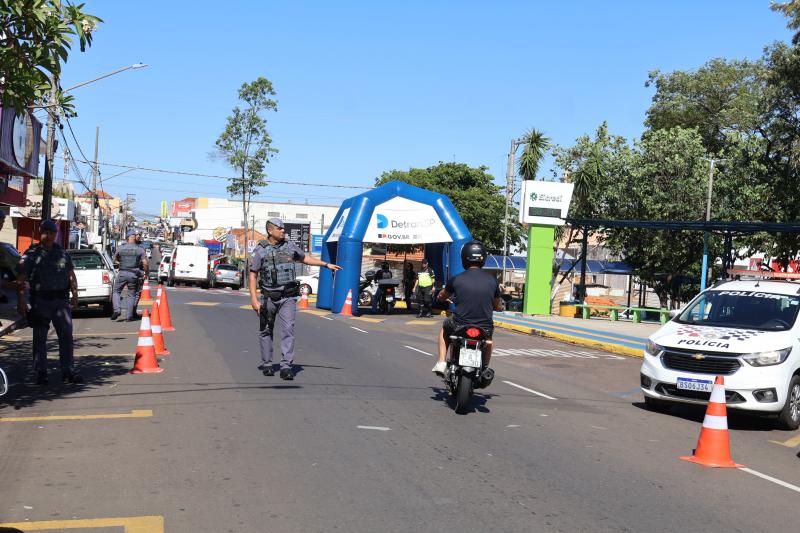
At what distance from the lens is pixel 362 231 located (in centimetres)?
2833

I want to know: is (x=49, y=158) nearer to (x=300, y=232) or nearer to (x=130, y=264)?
(x=130, y=264)

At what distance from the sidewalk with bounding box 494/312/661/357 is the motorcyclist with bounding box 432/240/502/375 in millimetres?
9626

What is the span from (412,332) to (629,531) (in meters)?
16.8

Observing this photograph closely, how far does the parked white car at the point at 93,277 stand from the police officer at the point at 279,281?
37.2 ft

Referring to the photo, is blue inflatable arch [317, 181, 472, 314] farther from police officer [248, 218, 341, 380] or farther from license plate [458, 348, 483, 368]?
license plate [458, 348, 483, 368]

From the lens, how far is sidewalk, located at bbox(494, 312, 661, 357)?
19812mm

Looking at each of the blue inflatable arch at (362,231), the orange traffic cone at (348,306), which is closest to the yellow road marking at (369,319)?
the orange traffic cone at (348,306)

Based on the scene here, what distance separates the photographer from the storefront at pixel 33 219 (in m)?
42.0

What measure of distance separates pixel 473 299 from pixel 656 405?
325 centimetres

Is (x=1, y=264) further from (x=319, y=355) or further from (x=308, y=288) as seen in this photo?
(x=308, y=288)

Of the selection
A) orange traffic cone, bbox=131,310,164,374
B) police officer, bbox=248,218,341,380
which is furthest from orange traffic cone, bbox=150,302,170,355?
police officer, bbox=248,218,341,380

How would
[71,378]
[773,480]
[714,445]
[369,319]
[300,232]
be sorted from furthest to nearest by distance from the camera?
1. [300,232]
2. [369,319]
3. [71,378]
4. [714,445]
5. [773,480]

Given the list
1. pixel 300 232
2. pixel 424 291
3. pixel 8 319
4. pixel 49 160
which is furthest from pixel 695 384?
pixel 300 232

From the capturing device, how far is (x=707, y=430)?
809 centimetres
